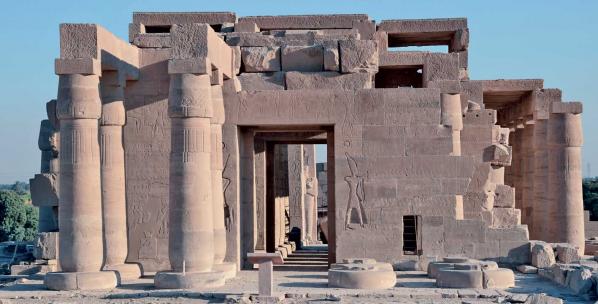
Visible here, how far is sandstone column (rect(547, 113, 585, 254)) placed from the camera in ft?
94.5

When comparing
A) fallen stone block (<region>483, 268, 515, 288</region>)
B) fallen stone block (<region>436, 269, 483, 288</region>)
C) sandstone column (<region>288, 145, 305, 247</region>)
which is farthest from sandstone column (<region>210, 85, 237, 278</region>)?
sandstone column (<region>288, 145, 305, 247</region>)

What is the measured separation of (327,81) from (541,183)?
1065 centimetres

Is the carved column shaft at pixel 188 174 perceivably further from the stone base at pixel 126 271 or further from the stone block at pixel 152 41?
the stone block at pixel 152 41

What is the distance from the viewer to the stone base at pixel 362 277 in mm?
19188

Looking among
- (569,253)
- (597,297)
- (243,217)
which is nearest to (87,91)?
(243,217)

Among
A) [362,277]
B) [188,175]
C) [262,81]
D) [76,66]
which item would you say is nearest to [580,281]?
[362,277]

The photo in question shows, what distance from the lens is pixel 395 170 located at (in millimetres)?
22812

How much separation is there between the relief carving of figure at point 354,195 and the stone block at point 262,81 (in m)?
2.65

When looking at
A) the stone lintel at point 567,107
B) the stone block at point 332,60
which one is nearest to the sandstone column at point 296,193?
the stone lintel at point 567,107

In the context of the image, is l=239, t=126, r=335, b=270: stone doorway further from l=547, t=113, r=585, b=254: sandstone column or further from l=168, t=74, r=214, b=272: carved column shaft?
l=547, t=113, r=585, b=254: sandstone column

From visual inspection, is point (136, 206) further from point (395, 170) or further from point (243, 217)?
point (395, 170)

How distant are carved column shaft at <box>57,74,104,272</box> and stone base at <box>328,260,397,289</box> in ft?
17.5

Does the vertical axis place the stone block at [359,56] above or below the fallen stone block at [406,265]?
above

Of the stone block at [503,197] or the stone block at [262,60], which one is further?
the stone block at [503,197]
